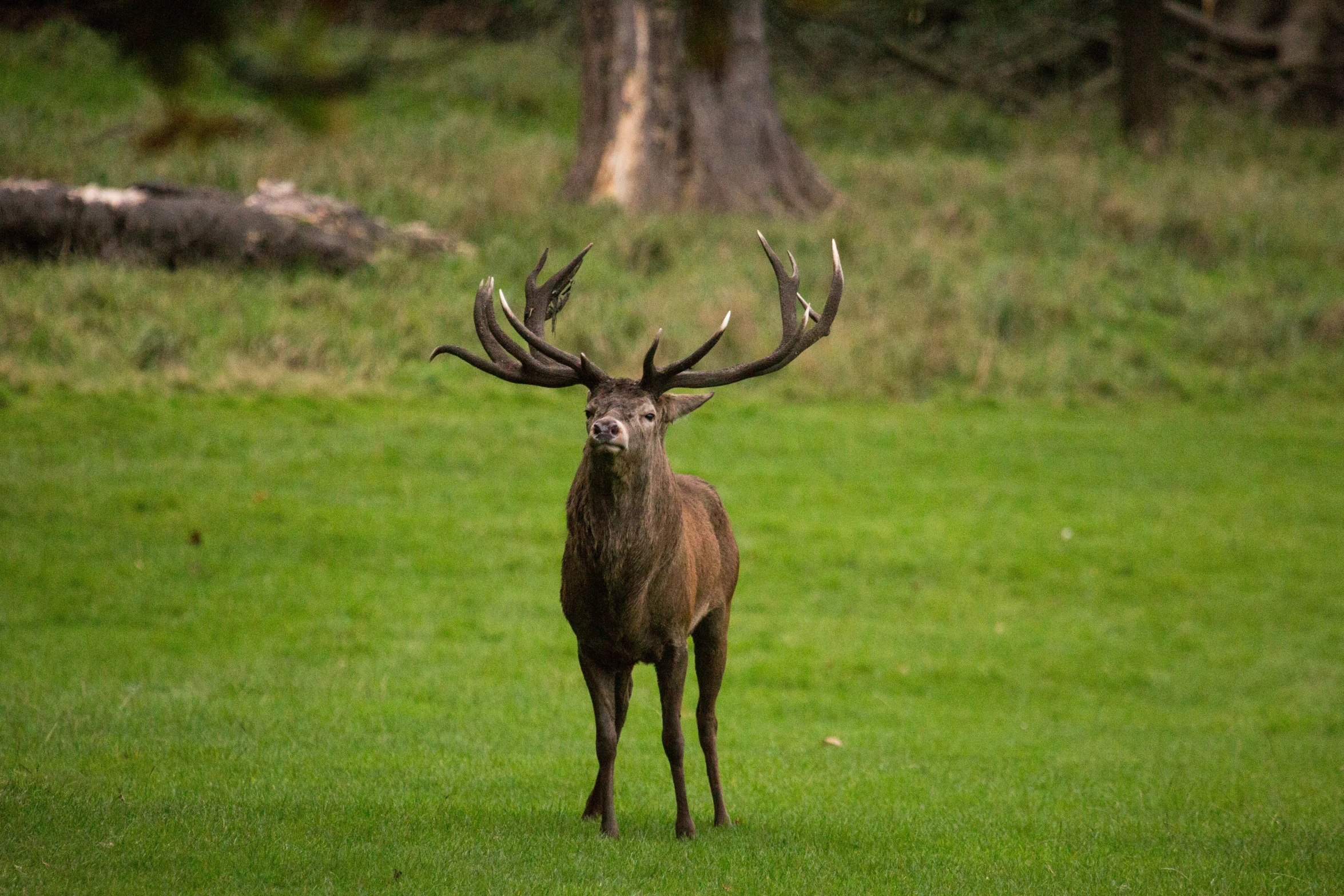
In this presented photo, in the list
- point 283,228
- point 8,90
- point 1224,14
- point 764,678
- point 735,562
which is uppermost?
point 1224,14

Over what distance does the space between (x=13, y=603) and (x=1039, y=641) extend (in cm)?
900

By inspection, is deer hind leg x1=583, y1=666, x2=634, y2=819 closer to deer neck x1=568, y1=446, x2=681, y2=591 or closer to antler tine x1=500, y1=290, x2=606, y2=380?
deer neck x1=568, y1=446, x2=681, y2=591

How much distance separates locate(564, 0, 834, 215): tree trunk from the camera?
24.5 metres

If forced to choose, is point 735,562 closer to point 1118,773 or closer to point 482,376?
point 1118,773

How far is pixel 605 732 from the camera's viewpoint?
755 centimetres

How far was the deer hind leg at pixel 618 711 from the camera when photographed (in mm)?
7887

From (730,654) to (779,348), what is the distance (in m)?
6.06

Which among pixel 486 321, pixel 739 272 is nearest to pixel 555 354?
pixel 486 321

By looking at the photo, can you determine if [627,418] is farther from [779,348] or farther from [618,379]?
[779,348]

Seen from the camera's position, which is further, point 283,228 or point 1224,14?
point 1224,14

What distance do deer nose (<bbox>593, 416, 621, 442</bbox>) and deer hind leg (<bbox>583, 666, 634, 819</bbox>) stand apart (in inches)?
59.1

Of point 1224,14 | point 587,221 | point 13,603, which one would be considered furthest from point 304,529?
point 1224,14

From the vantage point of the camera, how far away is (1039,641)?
13.8 meters

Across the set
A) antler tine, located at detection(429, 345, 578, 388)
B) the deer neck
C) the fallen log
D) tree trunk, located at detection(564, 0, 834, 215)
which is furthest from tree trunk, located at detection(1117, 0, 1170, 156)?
the deer neck
